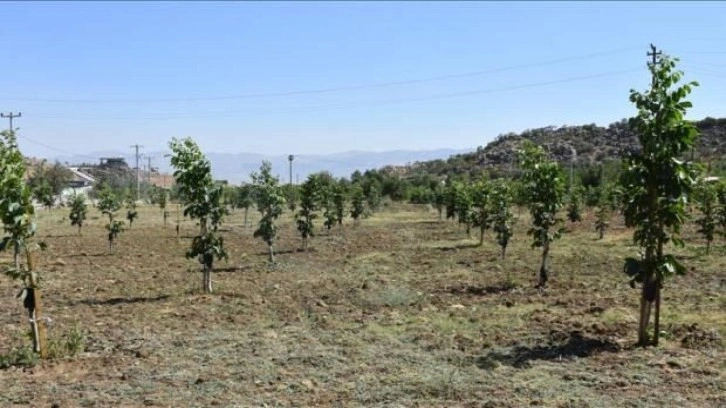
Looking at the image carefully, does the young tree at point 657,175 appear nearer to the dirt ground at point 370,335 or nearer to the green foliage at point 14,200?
the dirt ground at point 370,335

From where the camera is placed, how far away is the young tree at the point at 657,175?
11703 mm

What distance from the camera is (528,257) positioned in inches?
1051

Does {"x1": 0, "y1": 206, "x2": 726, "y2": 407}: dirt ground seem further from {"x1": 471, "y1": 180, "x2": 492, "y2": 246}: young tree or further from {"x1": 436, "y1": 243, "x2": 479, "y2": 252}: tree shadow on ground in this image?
{"x1": 471, "y1": 180, "x2": 492, "y2": 246}: young tree

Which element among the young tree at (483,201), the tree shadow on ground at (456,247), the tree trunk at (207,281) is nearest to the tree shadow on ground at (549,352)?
the tree trunk at (207,281)

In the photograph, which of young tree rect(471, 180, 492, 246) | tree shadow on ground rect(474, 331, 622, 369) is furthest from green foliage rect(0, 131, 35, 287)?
young tree rect(471, 180, 492, 246)

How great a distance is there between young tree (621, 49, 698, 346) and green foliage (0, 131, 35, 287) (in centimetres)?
1123

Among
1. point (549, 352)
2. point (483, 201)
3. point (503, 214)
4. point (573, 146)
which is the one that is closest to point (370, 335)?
point (549, 352)

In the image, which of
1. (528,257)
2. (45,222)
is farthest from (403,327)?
(45,222)

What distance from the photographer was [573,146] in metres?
112

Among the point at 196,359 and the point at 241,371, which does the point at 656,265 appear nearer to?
the point at 241,371

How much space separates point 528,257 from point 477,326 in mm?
13048

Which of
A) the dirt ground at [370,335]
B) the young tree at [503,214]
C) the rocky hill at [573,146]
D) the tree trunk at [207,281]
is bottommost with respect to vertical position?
the dirt ground at [370,335]

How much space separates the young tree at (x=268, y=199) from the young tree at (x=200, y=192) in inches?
233

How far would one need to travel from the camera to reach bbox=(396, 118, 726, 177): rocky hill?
→ 9525 cm
